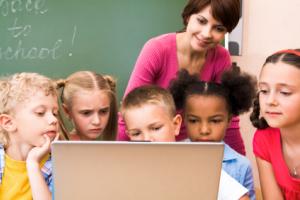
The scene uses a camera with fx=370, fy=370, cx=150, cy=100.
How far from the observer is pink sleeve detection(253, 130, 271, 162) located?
1164 mm

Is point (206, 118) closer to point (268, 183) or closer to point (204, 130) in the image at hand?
point (204, 130)

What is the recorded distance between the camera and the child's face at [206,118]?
125 centimetres

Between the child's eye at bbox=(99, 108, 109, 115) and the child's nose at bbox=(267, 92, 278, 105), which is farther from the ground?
the child's nose at bbox=(267, 92, 278, 105)

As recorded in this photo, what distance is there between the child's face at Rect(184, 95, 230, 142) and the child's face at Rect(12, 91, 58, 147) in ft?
1.56

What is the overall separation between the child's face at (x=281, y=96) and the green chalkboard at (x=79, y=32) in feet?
3.03

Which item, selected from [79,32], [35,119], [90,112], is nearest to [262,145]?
[90,112]

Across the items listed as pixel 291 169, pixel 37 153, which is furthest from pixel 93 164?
pixel 291 169

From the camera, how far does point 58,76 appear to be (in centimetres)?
182

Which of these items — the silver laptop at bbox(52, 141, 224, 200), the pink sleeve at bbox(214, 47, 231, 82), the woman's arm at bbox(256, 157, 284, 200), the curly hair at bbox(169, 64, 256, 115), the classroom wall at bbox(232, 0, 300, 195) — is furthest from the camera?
the classroom wall at bbox(232, 0, 300, 195)

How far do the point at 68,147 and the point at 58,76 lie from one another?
1.32 metres

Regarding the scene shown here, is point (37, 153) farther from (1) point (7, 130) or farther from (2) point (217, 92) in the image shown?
(2) point (217, 92)

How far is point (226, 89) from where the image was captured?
1.36 m

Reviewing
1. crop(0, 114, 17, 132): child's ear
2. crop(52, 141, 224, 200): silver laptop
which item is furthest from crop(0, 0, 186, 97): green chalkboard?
crop(52, 141, 224, 200): silver laptop

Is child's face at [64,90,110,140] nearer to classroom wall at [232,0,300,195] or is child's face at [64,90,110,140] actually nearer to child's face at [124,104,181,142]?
child's face at [124,104,181,142]
